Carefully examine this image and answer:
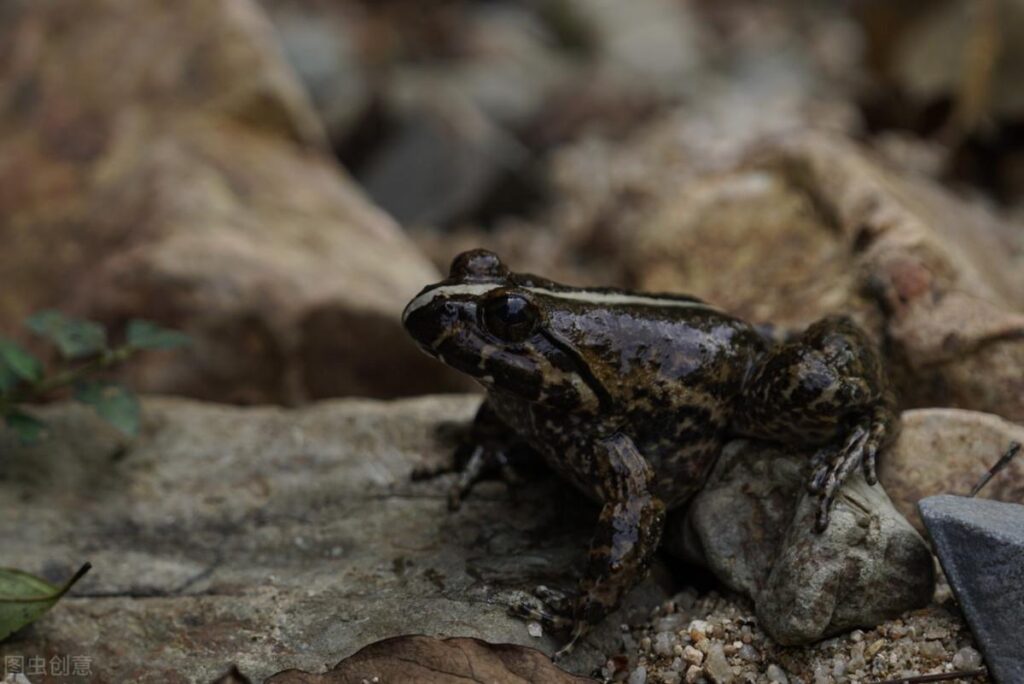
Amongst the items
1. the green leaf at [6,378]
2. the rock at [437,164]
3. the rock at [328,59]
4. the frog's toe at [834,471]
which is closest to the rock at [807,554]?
the frog's toe at [834,471]

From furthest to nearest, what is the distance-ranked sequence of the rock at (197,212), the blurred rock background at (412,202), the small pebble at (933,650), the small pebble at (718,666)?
the rock at (197,212)
the blurred rock background at (412,202)
the small pebble at (718,666)
the small pebble at (933,650)

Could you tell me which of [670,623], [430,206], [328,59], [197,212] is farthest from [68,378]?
[328,59]

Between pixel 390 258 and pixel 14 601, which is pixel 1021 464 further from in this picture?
pixel 390 258

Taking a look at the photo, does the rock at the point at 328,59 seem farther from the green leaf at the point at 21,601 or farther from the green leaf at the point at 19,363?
the green leaf at the point at 21,601

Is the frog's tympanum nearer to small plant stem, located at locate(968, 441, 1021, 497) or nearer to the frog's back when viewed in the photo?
the frog's back

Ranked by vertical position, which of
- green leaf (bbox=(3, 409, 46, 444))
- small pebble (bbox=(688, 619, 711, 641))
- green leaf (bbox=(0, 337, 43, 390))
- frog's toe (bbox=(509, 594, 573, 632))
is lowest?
green leaf (bbox=(3, 409, 46, 444))

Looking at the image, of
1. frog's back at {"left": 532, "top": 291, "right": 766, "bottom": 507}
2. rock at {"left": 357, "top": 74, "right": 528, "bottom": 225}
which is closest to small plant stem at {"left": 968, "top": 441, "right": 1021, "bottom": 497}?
frog's back at {"left": 532, "top": 291, "right": 766, "bottom": 507}
